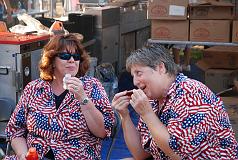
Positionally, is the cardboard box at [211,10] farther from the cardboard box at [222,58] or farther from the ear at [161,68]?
the ear at [161,68]

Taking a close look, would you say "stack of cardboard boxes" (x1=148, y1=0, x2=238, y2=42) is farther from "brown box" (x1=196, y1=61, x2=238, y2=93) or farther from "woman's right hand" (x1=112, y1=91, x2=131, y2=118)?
"woman's right hand" (x1=112, y1=91, x2=131, y2=118)

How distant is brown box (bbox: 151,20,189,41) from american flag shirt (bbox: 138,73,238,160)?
10.2ft

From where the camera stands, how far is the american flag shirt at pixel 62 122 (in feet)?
8.96

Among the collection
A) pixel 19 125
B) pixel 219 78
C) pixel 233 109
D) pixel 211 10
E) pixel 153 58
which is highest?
pixel 211 10

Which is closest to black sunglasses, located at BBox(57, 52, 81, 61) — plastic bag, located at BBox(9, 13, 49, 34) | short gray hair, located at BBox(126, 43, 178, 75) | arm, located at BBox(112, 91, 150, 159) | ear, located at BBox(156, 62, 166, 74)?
arm, located at BBox(112, 91, 150, 159)

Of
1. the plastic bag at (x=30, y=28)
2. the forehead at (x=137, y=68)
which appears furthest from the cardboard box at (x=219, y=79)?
the forehead at (x=137, y=68)

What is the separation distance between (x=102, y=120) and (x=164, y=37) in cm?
275

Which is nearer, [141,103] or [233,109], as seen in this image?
[141,103]

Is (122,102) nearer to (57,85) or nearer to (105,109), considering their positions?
(105,109)

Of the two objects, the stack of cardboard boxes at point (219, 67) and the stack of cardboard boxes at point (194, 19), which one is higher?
the stack of cardboard boxes at point (194, 19)

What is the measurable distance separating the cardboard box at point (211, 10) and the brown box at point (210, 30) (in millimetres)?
A: 67

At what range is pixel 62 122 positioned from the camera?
108 inches

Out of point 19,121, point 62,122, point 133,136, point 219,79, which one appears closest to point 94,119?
point 62,122

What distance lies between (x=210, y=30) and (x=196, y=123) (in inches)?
130
